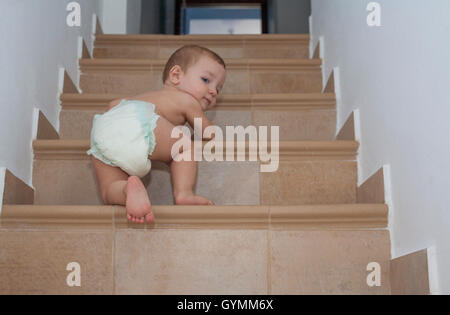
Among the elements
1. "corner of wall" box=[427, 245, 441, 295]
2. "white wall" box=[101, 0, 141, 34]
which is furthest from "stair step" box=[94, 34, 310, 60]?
"corner of wall" box=[427, 245, 441, 295]

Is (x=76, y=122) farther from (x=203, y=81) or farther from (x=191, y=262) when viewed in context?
(x=191, y=262)

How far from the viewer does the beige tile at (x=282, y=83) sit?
84.3 inches

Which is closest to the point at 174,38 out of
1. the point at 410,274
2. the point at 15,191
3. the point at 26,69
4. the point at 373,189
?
the point at 26,69

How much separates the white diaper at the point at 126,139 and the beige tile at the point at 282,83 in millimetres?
837

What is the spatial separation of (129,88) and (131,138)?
0.80 m

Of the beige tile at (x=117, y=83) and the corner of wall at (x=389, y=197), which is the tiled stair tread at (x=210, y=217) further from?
the beige tile at (x=117, y=83)

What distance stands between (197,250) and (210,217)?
0.27ft

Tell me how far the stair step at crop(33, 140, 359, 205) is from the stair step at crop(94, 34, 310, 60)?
1039 millimetres

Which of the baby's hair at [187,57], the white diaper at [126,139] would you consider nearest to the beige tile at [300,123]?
the baby's hair at [187,57]

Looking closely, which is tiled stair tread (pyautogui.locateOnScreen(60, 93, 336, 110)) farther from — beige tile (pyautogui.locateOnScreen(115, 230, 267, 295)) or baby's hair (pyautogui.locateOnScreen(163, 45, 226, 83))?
beige tile (pyautogui.locateOnScreen(115, 230, 267, 295))

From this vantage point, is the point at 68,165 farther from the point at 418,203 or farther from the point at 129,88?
the point at 418,203

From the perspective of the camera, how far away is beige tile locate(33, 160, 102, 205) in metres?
1.48

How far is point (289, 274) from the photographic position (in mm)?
1146

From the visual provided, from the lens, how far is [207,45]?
2447 millimetres
